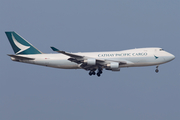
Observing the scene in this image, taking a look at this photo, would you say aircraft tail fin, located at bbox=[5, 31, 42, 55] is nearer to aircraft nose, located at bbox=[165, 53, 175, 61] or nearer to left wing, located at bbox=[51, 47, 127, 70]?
left wing, located at bbox=[51, 47, 127, 70]

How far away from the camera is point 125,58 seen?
53625 mm

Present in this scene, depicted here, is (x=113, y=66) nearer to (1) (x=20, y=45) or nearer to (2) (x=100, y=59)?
(2) (x=100, y=59)

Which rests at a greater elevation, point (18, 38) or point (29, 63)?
point (18, 38)

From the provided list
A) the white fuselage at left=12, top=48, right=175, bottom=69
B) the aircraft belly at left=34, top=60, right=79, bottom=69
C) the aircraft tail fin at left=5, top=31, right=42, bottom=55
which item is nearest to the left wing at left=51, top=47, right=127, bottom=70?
the white fuselage at left=12, top=48, right=175, bottom=69

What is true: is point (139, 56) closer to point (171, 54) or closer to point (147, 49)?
point (147, 49)

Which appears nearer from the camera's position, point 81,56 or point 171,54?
point 81,56

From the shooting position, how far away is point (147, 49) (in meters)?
55.0

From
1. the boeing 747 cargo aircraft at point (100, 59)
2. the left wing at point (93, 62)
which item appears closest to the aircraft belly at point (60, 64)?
the boeing 747 cargo aircraft at point (100, 59)

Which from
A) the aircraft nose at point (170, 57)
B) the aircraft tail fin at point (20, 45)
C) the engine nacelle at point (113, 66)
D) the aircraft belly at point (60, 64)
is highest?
the aircraft tail fin at point (20, 45)

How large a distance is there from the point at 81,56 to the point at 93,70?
5585 millimetres

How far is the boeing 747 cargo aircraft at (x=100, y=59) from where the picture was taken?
173 feet

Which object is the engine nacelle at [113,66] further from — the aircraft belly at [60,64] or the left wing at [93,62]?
the aircraft belly at [60,64]

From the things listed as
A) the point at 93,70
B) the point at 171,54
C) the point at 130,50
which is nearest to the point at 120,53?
the point at 130,50

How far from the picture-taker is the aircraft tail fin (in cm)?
5797
